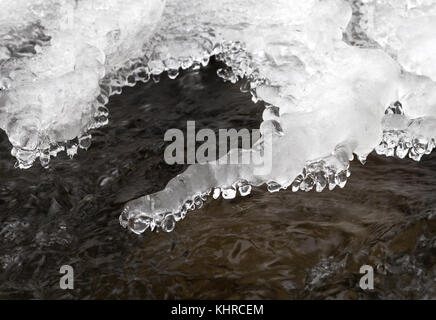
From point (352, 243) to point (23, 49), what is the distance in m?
1.79

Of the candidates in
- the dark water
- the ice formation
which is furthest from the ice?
the dark water

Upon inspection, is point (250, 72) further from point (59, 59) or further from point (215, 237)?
point (215, 237)

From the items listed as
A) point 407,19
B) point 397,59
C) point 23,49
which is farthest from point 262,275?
point 23,49

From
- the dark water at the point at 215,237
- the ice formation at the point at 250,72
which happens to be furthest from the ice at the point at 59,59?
the dark water at the point at 215,237

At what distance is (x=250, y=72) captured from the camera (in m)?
2.99

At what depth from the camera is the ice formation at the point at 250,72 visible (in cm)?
219

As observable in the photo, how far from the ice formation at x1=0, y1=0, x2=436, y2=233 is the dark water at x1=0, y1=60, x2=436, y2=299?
0.27 ft

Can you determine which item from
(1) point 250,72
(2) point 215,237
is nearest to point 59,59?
(1) point 250,72

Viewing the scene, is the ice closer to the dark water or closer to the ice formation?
the ice formation

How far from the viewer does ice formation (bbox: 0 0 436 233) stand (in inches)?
86.2

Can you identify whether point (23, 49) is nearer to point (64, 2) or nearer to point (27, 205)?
point (64, 2)
